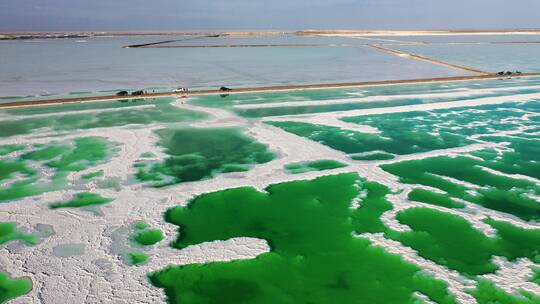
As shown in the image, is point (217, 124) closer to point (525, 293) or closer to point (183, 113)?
point (183, 113)

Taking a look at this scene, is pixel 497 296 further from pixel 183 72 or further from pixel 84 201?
pixel 183 72

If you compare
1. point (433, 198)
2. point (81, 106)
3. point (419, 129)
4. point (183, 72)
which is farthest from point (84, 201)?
point (183, 72)

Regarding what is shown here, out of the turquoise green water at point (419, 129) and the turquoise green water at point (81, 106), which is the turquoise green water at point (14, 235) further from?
the turquoise green water at point (81, 106)

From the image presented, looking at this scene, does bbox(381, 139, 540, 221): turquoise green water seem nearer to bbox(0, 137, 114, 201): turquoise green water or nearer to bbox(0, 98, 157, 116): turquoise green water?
bbox(0, 137, 114, 201): turquoise green water

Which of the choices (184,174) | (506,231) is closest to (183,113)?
(184,174)

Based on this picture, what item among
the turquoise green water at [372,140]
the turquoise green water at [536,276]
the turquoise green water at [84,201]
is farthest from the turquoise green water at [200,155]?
the turquoise green water at [536,276]

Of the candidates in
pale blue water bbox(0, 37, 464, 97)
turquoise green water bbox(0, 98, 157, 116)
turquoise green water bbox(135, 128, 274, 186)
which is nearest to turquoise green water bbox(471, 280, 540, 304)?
turquoise green water bbox(135, 128, 274, 186)
